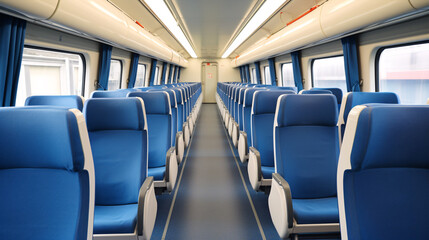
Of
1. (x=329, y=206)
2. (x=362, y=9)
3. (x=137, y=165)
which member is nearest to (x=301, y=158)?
(x=329, y=206)

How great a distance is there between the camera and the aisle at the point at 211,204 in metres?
2.76

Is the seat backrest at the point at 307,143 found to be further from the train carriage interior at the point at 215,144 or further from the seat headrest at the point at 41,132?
the seat headrest at the point at 41,132

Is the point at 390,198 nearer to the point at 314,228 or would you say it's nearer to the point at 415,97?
the point at 314,228

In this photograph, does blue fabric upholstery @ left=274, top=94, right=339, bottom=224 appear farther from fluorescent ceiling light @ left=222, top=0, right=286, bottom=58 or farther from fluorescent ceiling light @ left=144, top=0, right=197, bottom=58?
fluorescent ceiling light @ left=144, top=0, right=197, bottom=58

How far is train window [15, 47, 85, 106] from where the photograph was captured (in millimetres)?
3959

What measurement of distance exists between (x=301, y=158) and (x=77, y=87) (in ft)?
15.6

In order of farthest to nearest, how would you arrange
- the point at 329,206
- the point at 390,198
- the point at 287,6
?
the point at 287,6, the point at 329,206, the point at 390,198

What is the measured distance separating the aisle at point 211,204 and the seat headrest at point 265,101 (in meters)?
1.26

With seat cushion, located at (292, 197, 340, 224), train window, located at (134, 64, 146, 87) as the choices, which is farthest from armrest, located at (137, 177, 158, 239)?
train window, located at (134, 64, 146, 87)

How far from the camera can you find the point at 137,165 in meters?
2.21

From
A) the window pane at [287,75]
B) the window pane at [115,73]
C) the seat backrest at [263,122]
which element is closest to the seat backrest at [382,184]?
the seat backrest at [263,122]

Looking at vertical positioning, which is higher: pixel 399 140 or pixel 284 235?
pixel 399 140

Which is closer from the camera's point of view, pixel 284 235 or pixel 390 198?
pixel 390 198

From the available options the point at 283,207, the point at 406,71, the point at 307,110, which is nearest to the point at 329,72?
the point at 406,71
